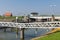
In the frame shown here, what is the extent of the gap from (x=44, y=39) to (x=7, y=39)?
498 inches

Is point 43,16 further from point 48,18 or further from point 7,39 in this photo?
point 7,39

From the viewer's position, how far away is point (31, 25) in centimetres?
5512

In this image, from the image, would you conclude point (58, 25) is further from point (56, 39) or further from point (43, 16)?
point (43, 16)

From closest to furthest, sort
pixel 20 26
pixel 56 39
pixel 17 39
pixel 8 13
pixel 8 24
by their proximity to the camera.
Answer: pixel 56 39
pixel 17 39
pixel 20 26
pixel 8 24
pixel 8 13

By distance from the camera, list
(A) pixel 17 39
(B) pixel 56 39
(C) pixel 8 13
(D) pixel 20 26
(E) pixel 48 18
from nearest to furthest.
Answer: (B) pixel 56 39 → (A) pixel 17 39 → (D) pixel 20 26 → (E) pixel 48 18 → (C) pixel 8 13

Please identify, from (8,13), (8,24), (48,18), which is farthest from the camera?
(8,13)

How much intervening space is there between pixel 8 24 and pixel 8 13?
7603cm

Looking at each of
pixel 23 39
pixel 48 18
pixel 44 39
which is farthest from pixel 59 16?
pixel 44 39

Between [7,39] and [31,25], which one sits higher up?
[31,25]

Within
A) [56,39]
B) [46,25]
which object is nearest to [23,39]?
[46,25]

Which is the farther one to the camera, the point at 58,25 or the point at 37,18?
the point at 37,18

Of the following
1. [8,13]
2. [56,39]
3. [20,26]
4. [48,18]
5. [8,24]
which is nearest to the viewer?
[56,39]

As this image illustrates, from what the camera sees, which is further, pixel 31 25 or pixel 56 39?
pixel 31 25

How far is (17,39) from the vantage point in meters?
50.2
